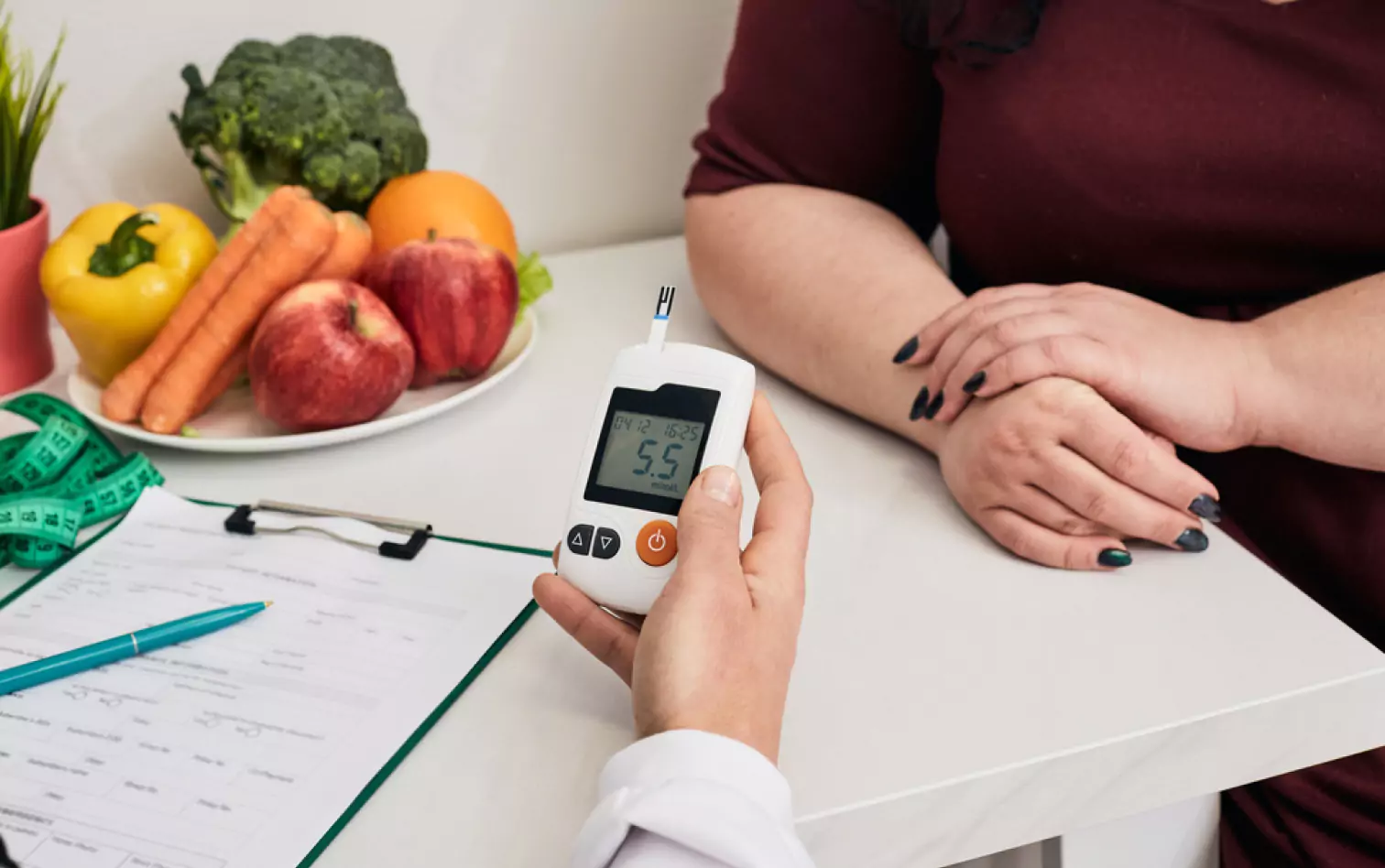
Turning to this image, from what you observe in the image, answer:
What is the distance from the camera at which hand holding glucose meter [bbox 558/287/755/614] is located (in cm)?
54

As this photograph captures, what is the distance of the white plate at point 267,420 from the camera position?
791 millimetres

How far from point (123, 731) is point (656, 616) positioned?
0.93 ft

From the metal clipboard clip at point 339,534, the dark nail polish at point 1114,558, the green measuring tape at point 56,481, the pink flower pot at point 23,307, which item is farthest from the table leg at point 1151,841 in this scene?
the pink flower pot at point 23,307

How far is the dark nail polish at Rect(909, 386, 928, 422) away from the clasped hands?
0.09 ft

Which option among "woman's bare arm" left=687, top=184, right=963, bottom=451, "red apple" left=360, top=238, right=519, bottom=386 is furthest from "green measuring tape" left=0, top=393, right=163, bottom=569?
"woman's bare arm" left=687, top=184, right=963, bottom=451

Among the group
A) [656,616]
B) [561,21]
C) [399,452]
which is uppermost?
[561,21]

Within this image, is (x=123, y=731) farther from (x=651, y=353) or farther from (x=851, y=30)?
(x=851, y=30)

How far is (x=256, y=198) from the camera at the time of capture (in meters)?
0.99

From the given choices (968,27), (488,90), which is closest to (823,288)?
(968,27)

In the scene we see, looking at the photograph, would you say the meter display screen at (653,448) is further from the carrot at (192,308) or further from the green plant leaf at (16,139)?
the green plant leaf at (16,139)

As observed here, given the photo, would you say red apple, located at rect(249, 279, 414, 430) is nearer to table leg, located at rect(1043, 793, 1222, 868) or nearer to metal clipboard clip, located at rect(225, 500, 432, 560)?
metal clipboard clip, located at rect(225, 500, 432, 560)

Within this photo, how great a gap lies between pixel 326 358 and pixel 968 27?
551mm

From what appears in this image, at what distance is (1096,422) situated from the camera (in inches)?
25.7

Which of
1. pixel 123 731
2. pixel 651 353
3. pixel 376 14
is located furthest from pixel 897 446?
pixel 376 14
